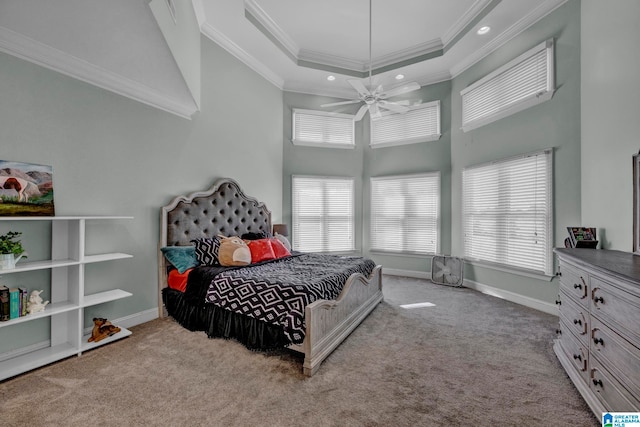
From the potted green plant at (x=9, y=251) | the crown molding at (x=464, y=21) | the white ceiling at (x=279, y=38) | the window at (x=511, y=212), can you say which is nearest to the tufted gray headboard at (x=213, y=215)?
the white ceiling at (x=279, y=38)

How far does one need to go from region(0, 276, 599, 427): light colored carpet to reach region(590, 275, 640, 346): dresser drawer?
2.11ft

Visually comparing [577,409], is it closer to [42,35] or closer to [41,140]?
[41,140]

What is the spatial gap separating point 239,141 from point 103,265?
2453 millimetres

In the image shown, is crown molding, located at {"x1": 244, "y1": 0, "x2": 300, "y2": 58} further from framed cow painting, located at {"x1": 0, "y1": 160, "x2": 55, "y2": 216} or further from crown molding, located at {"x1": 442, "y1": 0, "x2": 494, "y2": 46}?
framed cow painting, located at {"x1": 0, "y1": 160, "x2": 55, "y2": 216}

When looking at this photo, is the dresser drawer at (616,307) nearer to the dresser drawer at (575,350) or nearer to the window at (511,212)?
the dresser drawer at (575,350)

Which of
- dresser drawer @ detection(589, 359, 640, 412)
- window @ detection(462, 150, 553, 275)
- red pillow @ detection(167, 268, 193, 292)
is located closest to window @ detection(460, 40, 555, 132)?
window @ detection(462, 150, 553, 275)

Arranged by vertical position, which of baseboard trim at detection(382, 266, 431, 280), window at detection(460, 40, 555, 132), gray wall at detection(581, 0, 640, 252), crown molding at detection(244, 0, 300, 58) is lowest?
baseboard trim at detection(382, 266, 431, 280)

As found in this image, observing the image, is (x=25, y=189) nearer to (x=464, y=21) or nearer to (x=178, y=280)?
(x=178, y=280)

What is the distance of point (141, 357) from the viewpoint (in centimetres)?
236

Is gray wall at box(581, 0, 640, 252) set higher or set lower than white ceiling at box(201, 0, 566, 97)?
lower

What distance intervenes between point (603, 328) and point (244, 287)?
2527mm

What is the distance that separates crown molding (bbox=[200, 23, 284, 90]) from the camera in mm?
3783

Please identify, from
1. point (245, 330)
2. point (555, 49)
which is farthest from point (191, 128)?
point (555, 49)

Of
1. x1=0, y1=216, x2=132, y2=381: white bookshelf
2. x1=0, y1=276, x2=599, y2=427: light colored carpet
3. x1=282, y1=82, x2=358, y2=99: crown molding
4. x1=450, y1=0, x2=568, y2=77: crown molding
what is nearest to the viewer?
x1=0, y1=276, x2=599, y2=427: light colored carpet
